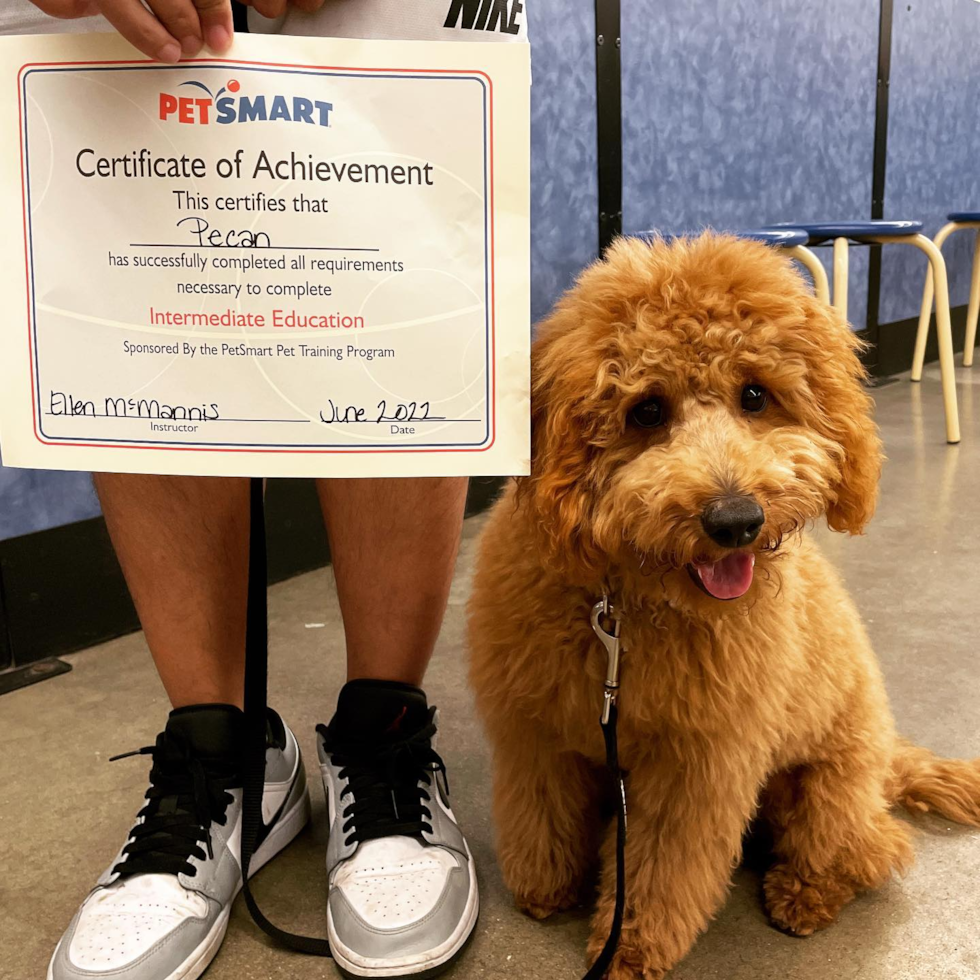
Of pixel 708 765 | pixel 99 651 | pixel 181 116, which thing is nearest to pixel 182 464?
pixel 181 116

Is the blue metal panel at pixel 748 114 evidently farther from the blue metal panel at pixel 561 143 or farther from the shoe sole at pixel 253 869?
the shoe sole at pixel 253 869

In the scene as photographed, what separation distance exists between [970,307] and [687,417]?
3951 mm

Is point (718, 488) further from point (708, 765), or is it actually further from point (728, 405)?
point (708, 765)

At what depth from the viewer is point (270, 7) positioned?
82 cm

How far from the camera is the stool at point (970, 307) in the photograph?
3891 mm

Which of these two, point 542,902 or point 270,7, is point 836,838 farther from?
point 270,7

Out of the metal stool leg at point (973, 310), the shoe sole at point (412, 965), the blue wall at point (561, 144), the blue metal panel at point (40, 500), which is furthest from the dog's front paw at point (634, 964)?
the metal stool leg at point (973, 310)

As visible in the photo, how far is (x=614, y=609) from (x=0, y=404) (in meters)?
0.55

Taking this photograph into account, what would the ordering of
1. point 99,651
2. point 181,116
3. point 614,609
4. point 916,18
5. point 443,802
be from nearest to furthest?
point 181,116 → point 614,609 → point 443,802 → point 99,651 → point 916,18

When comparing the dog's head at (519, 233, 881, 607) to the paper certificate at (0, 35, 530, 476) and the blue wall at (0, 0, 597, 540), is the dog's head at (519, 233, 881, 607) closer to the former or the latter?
the paper certificate at (0, 35, 530, 476)

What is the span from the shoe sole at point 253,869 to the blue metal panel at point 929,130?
371 cm

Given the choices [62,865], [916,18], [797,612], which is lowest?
[62,865]

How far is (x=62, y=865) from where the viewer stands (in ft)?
3.65

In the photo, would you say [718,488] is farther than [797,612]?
No
